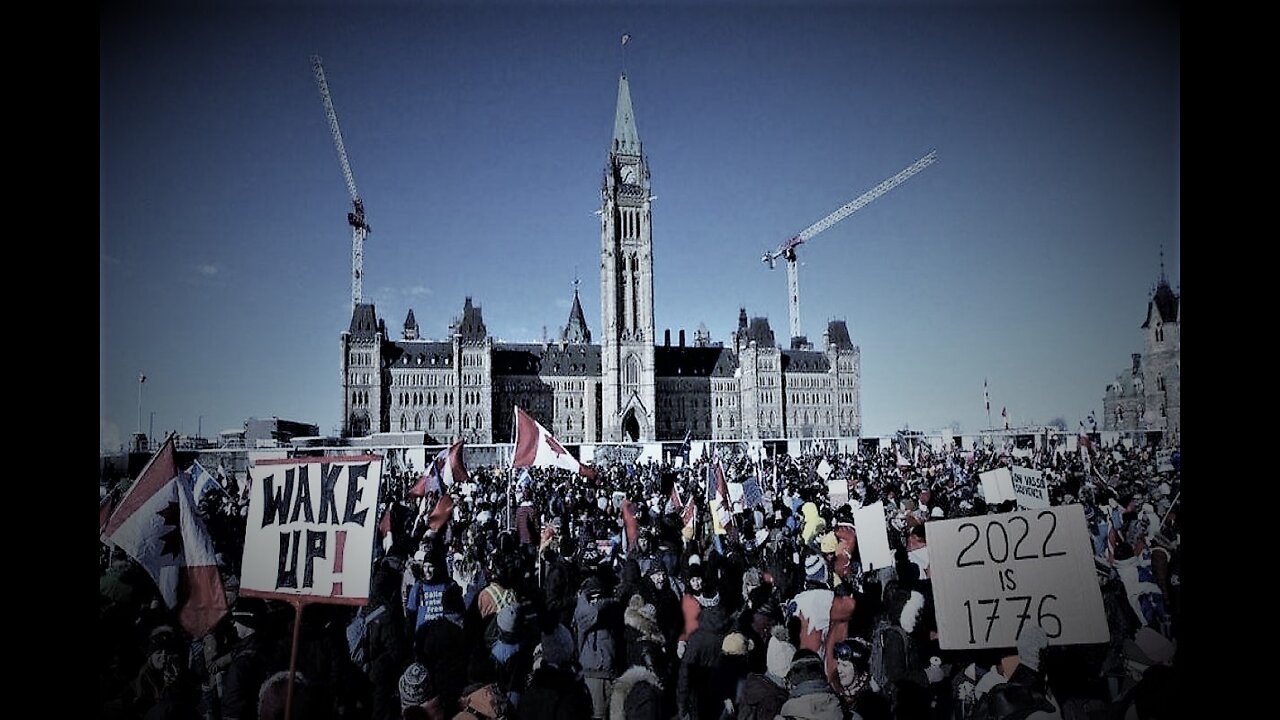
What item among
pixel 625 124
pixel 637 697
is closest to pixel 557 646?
pixel 637 697

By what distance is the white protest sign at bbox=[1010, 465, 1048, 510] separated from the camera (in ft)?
34.0

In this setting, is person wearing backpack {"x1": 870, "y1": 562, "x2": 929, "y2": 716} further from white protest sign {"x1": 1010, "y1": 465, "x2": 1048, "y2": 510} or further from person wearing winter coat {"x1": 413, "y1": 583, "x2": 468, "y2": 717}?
white protest sign {"x1": 1010, "y1": 465, "x2": 1048, "y2": 510}

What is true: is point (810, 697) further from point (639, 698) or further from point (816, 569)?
point (816, 569)

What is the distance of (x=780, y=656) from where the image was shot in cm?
602

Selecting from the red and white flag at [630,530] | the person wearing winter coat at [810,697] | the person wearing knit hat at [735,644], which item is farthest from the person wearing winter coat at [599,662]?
the red and white flag at [630,530]

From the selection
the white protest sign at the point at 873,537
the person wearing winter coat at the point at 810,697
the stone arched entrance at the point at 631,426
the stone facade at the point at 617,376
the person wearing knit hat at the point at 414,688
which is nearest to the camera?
the person wearing winter coat at the point at 810,697

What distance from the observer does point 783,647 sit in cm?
601

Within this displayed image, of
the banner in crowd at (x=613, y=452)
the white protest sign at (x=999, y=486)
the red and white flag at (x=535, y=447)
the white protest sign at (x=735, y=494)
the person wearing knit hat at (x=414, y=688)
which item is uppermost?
the red and white flag at (x=535, y=447)

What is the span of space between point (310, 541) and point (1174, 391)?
2837 cm

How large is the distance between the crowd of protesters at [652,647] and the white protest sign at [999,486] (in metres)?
1.14

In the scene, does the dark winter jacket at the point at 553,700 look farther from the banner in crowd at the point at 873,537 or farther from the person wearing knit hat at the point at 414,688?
the banner in crowd at the point at 873,537

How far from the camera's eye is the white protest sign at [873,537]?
8.59 m

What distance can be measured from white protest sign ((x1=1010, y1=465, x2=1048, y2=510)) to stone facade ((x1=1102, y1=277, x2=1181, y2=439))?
9.23 meters
